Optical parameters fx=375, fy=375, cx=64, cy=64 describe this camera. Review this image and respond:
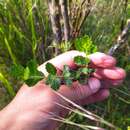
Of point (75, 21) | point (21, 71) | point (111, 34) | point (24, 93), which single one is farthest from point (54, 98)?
point (111, 34)

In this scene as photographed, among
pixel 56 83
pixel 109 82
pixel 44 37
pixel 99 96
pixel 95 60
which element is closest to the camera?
pixel 56 83

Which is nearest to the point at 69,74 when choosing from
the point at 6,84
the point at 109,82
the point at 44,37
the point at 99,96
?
the point at 109,82

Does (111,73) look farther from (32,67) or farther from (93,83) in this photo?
(32,67)

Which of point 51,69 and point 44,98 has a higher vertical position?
point 51,69

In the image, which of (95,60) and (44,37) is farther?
(44,37)

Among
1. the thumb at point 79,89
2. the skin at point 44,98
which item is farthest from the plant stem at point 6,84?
the thumb at point 79,89

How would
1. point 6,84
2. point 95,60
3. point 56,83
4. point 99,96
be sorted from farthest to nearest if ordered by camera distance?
point 6,84, point 99,96, point 95,60, point 56,83

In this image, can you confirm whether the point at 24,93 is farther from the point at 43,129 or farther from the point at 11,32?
the point at 11,32
